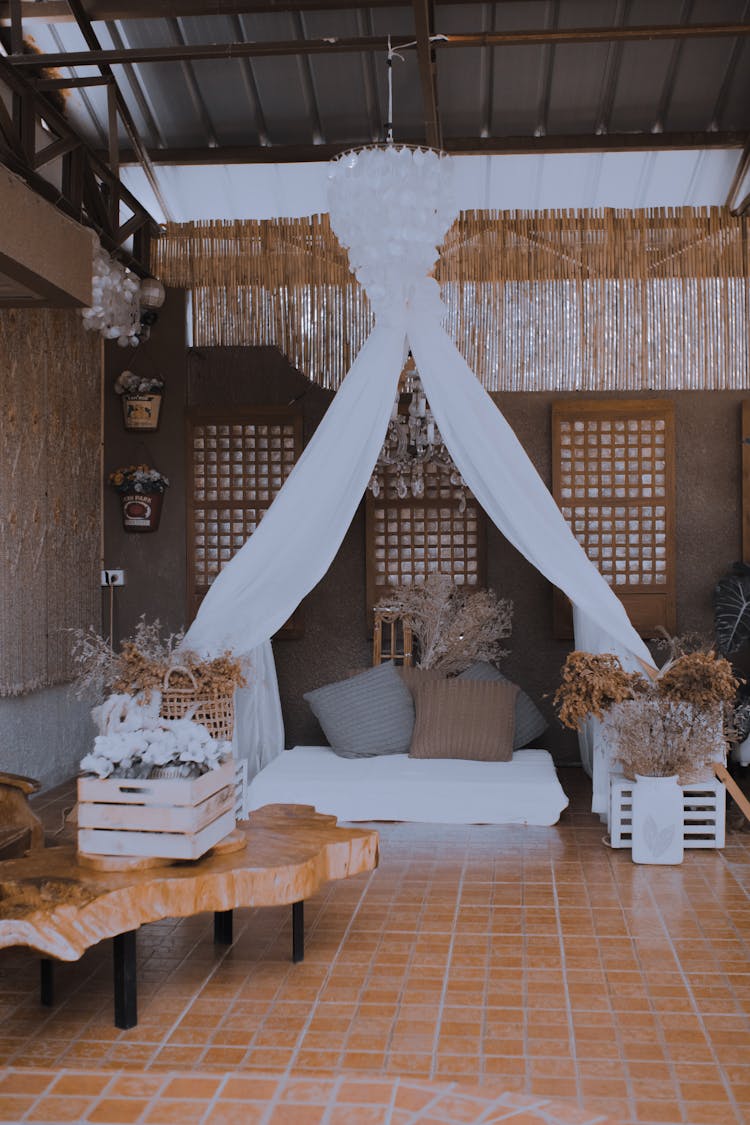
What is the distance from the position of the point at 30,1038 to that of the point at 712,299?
5119 millimetres

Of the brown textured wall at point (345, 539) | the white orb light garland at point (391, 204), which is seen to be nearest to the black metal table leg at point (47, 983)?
the white orb light garland at point (391, 204)

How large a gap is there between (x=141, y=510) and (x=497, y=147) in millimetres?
2817

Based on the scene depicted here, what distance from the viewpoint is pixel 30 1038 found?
2.93 metres

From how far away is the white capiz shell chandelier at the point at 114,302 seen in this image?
18.3 feet

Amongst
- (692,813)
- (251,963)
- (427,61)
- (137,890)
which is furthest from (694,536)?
(137,890)

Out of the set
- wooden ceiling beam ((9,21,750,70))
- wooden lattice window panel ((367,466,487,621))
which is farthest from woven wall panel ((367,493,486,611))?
wooden ceiling beam ((9,21,750,70))

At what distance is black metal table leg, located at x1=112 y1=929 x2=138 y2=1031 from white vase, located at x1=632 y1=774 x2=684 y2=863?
2.24 m

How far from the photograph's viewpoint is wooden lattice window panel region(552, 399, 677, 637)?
252 inches

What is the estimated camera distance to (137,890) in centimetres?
292

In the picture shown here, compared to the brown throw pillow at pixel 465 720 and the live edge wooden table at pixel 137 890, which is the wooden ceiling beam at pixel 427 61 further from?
the live edge wooden table at pixel 137 890

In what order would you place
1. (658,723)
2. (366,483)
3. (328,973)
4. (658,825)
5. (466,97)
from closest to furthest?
(328,973) → (658,825) → (658,723) → (366,483) → (466,97)

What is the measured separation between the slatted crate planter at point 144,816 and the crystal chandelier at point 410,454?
3.35 meters

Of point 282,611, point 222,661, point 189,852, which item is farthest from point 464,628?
point 189,852

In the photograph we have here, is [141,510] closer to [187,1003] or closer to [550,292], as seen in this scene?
[550,292]
